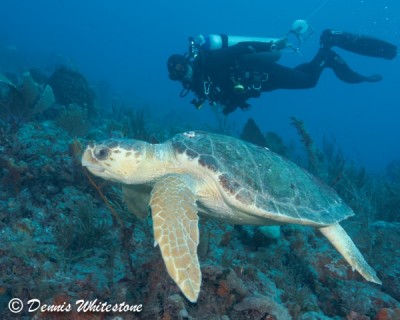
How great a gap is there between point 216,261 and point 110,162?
6.06 ft

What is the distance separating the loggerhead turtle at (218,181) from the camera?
3443mm

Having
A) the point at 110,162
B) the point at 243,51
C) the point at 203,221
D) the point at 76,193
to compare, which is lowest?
the point at 203,221

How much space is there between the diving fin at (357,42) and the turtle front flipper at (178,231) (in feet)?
29.7

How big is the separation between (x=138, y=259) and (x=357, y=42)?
1008 centimetres

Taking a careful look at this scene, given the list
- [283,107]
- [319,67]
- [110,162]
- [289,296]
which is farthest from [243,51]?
[283,107]

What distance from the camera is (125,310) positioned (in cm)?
237

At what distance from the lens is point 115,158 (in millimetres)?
3457

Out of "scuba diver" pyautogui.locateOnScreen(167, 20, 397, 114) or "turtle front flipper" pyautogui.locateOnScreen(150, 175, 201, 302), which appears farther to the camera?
"scuba diver" pyautogui.locateOnScreen(167, 20, 397, 114)

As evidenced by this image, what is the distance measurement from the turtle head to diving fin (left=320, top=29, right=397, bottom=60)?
882cm

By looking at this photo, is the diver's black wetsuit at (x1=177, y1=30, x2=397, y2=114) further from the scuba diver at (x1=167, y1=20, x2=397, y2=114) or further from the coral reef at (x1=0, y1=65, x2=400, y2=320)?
the coral reef at (x1=0, y1=65, x2=400, y2=320)

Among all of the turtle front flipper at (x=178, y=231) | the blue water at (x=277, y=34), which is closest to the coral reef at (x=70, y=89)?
the turtle front flipper at (x=178, y=231)

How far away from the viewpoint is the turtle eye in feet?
11.3

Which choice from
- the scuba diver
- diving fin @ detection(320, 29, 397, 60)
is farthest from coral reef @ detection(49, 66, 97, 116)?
diving fin @ detection(320, 29, 397, 60)

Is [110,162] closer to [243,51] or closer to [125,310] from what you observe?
[125,310]
